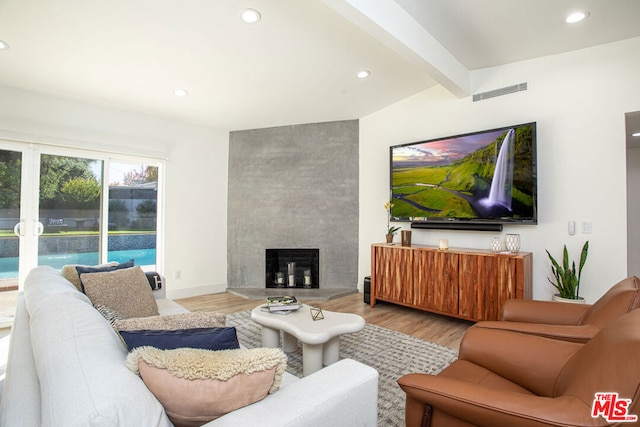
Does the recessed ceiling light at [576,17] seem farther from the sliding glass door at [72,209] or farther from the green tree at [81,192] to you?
the green tree at [81,192]

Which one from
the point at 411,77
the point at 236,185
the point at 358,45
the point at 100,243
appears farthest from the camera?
the point at 236,185

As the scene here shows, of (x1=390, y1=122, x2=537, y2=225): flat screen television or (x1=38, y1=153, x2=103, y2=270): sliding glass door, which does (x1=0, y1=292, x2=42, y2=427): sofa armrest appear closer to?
(x1=38, y1=153, x2=103, y2=270): sliding glass door

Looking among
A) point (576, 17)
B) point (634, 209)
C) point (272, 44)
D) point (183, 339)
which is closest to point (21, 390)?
point (183, 339)

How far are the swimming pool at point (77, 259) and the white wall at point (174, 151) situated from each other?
29 cm

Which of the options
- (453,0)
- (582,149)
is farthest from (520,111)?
(453,0)

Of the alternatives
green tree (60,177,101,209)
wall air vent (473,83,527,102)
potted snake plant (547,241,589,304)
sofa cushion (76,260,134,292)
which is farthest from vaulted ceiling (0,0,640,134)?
potted snake plant (547,241,589,304)

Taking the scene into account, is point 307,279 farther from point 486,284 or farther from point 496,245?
point 496,245

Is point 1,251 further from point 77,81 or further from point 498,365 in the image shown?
point 498,365

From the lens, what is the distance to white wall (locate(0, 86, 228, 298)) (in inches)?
138

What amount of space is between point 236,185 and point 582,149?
14.4 feet

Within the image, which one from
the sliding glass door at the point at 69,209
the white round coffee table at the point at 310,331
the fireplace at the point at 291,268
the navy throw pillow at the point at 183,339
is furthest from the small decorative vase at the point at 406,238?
the sliding glass door at the point at 69,209

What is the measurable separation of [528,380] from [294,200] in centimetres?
387

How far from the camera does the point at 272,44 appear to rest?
2746mm

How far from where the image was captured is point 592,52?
9.55 feet
